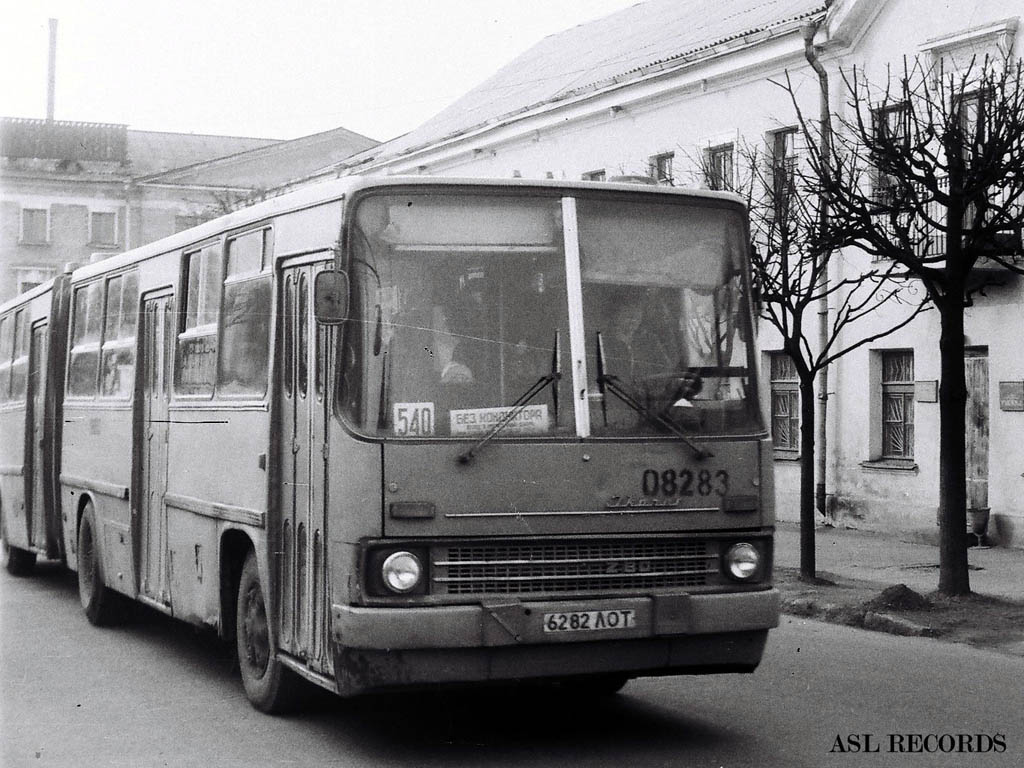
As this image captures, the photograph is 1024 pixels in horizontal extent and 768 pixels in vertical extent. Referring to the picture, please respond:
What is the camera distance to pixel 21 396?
16109 mm

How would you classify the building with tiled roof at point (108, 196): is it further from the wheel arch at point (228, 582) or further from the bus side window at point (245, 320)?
the wheel arch at point (228, 582)

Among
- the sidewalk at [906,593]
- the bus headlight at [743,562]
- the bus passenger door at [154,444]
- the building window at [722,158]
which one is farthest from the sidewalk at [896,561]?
the bus passenger door at [154,444]

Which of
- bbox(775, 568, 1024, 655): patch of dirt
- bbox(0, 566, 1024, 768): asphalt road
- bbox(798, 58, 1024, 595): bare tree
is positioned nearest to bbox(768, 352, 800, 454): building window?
bbox(775, 568, 1024, 655): patch of dirt

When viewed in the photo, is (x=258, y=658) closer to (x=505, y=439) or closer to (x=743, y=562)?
(x=505, y=439)

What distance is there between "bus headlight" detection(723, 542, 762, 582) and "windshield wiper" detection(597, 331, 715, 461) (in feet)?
1.56

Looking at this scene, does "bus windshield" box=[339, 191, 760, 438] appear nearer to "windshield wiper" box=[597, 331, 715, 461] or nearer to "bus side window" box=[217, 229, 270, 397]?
"windshield wiper" box=[597, 331, 715, 461]

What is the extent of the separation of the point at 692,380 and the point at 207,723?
121 inches

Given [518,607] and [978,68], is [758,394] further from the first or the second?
[978,68]

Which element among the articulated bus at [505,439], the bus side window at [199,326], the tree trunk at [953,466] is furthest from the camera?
the tree trunk at [953,466]

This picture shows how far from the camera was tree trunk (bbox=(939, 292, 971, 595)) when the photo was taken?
13852 millimetres

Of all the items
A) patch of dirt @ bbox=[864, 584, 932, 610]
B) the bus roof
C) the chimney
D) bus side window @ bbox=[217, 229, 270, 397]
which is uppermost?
the chimney

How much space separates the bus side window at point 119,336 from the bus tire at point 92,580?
1161 millimetres

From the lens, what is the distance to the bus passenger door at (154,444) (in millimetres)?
10867

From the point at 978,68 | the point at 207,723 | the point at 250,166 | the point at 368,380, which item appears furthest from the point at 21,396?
the point at 250,166
